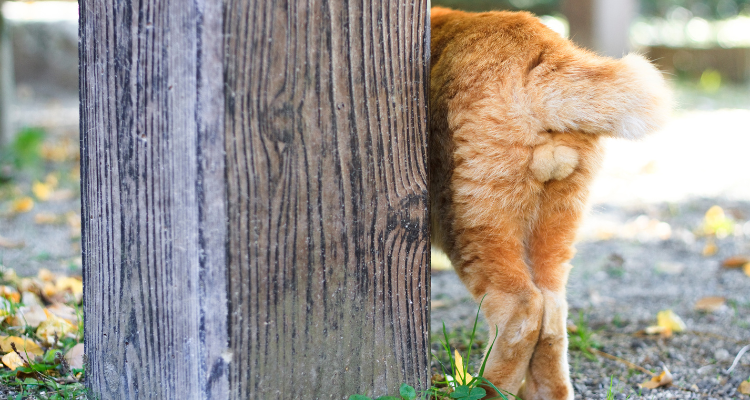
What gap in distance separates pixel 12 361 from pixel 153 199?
841mm

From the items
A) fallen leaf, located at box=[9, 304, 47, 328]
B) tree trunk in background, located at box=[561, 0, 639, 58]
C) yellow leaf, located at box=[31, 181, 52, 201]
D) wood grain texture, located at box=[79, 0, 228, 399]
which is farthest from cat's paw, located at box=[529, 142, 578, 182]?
tree trunk in background, located at box=[561, 0, 639, 58]

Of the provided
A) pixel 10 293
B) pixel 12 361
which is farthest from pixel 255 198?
pixel 10 293

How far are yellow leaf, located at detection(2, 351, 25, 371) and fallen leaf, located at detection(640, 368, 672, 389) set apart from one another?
194 cm

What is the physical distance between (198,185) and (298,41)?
38 centimetres

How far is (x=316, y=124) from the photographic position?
4.49 feet

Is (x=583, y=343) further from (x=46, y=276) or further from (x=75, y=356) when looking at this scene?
(x=46, y=276)

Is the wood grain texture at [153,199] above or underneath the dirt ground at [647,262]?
above

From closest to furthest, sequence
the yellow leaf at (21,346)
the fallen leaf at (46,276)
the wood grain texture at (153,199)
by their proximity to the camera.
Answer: the wood grain texture at (153,199)
the yellow leaf at (21,346)
the fallen leaf at (46,276)

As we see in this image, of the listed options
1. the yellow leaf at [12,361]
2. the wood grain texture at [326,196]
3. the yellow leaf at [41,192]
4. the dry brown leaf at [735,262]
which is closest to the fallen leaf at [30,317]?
the yellow leaf at [12,361]

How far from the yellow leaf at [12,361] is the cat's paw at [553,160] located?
5.18ft

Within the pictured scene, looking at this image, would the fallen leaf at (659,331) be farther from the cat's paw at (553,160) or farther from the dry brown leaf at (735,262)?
the cat's paw at (553,160)

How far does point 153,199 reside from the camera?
1.38 m

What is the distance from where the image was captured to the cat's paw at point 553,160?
1625 mm

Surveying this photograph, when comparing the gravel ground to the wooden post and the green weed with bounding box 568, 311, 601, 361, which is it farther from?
the wooden post
